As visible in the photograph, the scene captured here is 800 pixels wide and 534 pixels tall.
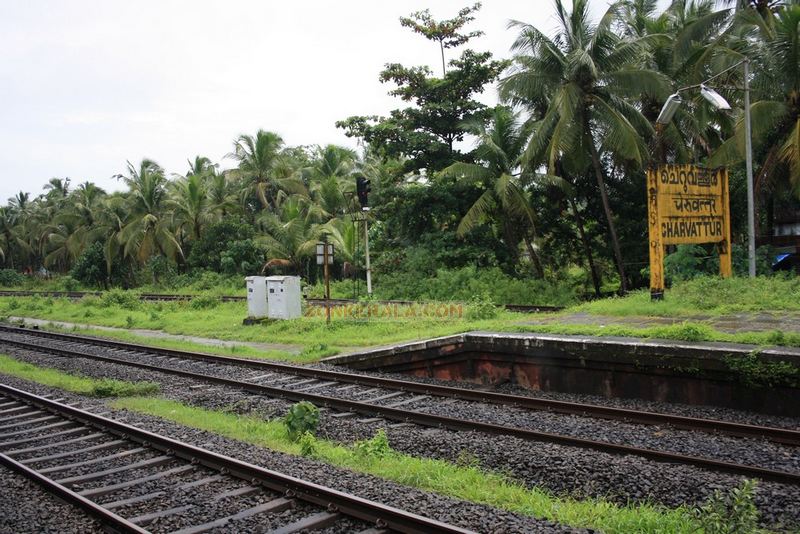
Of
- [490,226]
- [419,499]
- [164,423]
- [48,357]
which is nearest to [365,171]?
[490,226]

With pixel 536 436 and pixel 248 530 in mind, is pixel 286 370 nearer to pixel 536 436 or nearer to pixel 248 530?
pixel 536 436

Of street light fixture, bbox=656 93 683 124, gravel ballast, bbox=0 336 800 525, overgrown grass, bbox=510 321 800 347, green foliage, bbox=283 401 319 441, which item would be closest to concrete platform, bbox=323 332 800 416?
overgrown grass, bbox=510 321 800 347

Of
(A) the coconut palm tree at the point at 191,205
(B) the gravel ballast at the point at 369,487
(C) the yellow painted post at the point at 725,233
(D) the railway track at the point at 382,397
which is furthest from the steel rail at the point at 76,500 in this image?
(A) the coconut palm tree at the point at 191,205

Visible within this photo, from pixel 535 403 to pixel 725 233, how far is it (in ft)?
27.4

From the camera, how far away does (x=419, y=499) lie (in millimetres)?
5375

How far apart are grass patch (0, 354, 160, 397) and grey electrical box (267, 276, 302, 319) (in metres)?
6.07

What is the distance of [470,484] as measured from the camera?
584 cm

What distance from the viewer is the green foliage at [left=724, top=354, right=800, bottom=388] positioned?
304 inches

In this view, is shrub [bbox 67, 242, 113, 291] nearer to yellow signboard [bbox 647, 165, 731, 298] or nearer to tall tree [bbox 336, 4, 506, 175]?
tall tree [bbox 336, 4, 506, 175]

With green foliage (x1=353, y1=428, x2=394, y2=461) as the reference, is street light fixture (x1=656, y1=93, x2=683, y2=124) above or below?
above

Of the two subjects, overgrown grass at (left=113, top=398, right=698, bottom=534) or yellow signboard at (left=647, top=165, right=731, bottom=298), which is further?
yellow signboard at (left=647, top=165, right=731, bottom=298)

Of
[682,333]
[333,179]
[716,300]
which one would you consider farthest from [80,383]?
[333,179]

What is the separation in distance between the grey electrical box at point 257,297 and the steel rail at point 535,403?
4231mm

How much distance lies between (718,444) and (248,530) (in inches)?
185
